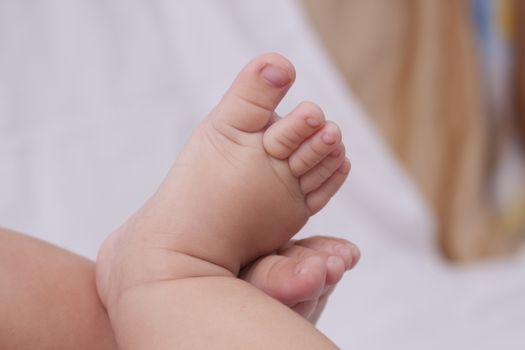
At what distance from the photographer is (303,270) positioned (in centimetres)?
72

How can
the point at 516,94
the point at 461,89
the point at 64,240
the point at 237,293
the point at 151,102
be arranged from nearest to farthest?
the point at 237,293 → the point at 64,240 → the point at 151,102 → the point at 461,89 → the point at 516,94

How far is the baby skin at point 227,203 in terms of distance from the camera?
0.72 m

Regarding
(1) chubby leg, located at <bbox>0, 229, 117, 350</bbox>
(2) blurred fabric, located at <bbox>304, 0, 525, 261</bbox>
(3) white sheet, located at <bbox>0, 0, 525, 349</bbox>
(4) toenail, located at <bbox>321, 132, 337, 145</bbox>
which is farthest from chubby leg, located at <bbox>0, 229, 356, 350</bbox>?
(2) blurred fabric, located at <bbox>304, 0, 525, 261</bbox>

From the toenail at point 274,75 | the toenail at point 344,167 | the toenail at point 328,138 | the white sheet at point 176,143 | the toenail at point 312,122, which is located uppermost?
the toenail at point 274,75

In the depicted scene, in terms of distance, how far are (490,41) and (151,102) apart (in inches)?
30.7

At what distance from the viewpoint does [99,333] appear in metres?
0.82

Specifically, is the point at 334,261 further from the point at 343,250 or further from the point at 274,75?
the point at 274,75

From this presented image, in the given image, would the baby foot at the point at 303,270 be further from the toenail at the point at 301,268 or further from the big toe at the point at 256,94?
the big toe at the point at 256,94

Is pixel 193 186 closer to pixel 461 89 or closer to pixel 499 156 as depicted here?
pixel 461 89

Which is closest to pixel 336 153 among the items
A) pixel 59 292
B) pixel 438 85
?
pixel 59 292

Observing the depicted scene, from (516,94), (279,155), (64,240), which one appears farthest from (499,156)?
(279,155)

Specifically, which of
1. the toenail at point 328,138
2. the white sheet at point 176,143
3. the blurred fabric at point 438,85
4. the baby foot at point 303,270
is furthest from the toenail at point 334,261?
the blurred fabric at point 438,85

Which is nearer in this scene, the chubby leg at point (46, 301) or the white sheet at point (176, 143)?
the chubby leg at point (46, 301)

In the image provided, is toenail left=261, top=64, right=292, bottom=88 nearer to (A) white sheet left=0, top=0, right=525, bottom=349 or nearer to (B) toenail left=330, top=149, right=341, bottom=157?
(B) toenail left=330, top=149, right=341, bottom=157
